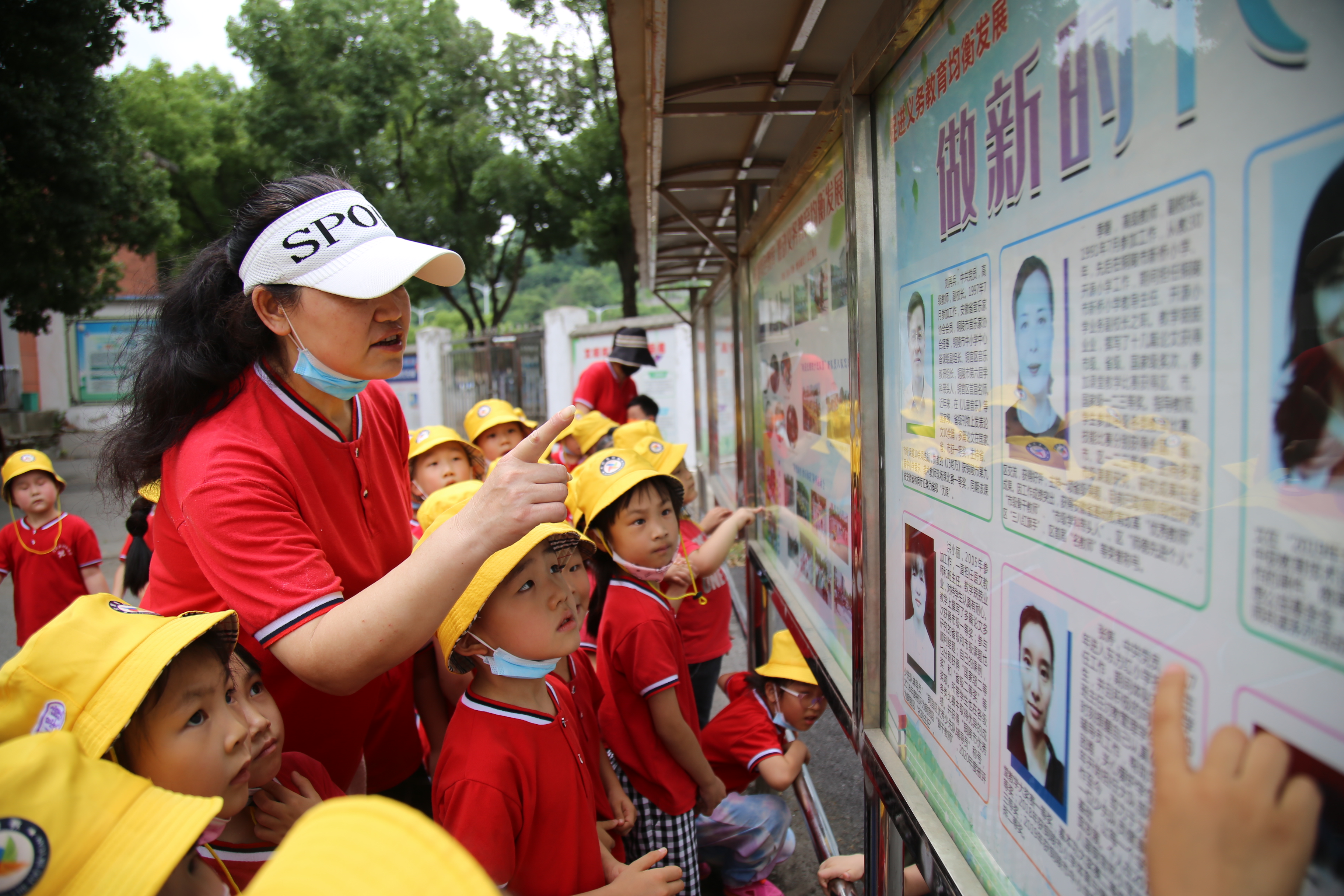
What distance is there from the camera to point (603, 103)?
1731cm

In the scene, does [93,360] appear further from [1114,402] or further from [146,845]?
[1114,402]

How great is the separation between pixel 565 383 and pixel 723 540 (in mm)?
11071

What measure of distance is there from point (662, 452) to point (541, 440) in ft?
8.48

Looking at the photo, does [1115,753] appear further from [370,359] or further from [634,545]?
[634,545]

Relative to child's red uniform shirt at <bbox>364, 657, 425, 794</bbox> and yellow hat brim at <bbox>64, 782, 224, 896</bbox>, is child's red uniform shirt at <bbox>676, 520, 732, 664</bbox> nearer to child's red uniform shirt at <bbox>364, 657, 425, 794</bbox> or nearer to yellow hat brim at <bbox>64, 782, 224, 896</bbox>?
child's red uniform shirt at <bbox>364, 657, 425, 794</bbox>

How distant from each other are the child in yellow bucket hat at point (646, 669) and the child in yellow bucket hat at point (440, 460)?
1315 millimetres

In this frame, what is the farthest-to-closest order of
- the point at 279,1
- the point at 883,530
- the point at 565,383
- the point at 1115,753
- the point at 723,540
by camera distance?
the point at 279,1 → the point at 565,383 → the point at 723,540 → the point at 883,530 → the point at 1115,753

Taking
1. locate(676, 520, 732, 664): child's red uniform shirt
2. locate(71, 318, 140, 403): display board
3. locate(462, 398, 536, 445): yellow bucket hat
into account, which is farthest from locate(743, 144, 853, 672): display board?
locate(71, 318, 140, 403): display board

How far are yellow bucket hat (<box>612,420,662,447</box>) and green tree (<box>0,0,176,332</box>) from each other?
9297mm

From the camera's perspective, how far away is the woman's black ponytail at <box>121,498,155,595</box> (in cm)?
358

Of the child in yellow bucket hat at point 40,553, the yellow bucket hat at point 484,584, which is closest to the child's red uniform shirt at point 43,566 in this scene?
the child in yellow bucket hat at point 40,553

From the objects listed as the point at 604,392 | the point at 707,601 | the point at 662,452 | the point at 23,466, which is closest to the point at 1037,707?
the point at 707,601

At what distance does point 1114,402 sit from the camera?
0.79 metres

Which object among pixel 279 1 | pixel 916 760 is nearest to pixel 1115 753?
pixel 916 760
